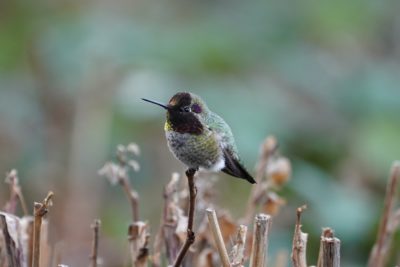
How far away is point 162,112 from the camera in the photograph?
3.32m

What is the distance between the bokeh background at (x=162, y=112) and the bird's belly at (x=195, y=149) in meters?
1.47

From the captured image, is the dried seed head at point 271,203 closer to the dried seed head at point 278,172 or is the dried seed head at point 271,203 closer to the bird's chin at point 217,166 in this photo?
the dried seed head at point 278,172

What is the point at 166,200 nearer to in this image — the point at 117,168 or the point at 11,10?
the point at 117,168

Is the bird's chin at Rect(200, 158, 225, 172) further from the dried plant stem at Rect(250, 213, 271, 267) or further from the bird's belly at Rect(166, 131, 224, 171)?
the dried plant stem at Rect(250, 213, 271, 267)

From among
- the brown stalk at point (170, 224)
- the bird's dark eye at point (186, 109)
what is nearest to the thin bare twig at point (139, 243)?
the brown stalk at point (170, 224)

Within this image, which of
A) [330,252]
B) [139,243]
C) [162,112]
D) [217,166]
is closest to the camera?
[330,252]

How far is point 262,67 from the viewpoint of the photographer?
4.43m

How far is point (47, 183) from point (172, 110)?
2.39m

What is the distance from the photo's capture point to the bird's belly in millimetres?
1362

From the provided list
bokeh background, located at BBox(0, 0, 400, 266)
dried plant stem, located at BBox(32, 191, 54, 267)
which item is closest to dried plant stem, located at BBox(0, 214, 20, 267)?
dried plant stem, located at BBox(32, 191, 54, 267)

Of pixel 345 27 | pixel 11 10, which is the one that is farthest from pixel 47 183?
pixel 345 27

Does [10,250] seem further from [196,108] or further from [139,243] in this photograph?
[196,108]

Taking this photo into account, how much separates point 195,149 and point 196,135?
0.08ft

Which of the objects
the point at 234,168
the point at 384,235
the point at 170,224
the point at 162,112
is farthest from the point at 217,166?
the point at 162,112
